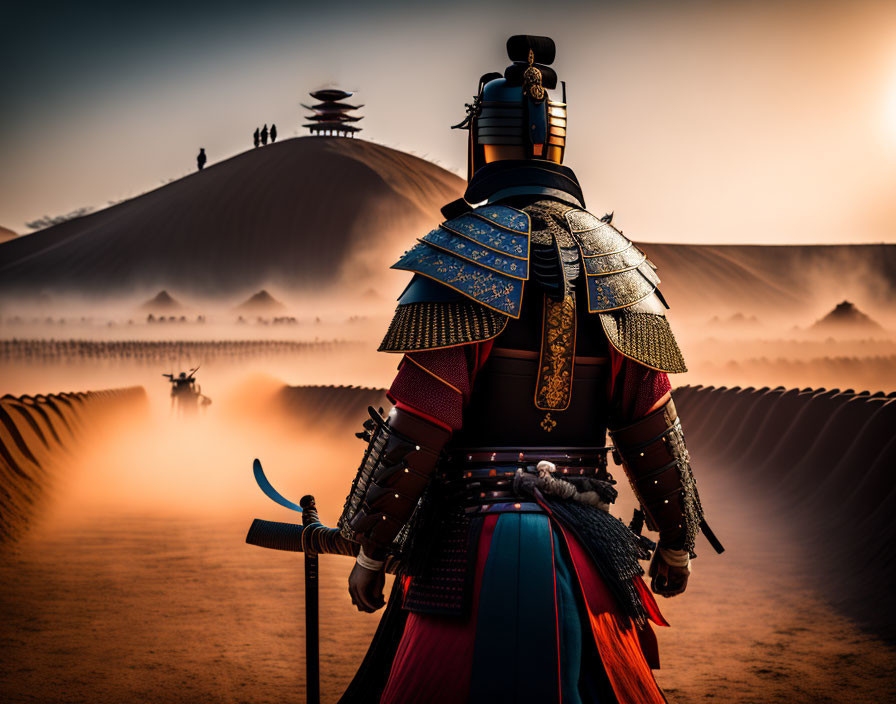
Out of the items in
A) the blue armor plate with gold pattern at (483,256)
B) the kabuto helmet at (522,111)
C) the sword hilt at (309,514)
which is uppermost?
the kabuto helmet at (522,111)

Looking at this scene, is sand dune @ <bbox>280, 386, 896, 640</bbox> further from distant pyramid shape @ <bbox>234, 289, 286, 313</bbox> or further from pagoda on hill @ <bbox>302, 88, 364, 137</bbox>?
pagoda on hill @ <bbox>302, 88, 364, 137</bbox>

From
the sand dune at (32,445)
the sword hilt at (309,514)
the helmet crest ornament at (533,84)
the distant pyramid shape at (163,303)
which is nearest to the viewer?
the helmet crest ornament at (533,84)

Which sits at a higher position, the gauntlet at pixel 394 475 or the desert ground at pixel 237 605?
the gauntlet at pixel 394 475

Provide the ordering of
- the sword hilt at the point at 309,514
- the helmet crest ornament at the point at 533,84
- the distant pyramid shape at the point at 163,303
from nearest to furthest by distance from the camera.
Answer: the helmet crest ornament at the point at 533,84
the sword hilt at the point at 309,514
the distant pyramid shape at the point at 163,303

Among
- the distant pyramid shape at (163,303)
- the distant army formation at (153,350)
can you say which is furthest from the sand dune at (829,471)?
the distant pyramid shape at (163,303)

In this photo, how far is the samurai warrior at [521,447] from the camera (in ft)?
5.88

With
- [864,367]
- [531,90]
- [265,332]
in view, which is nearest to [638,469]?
[531,90]

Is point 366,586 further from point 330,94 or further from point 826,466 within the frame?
point 330,94

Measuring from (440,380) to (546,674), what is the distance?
0.57m

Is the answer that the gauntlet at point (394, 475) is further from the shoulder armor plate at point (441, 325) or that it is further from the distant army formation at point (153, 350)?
the distant army formation at point (153, 350)

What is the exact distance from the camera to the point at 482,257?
1887mm

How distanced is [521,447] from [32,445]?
840cm

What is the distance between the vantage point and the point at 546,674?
1.73m

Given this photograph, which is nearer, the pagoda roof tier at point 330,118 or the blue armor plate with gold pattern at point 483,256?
the blue armor plate with gold pattern at point 483,256
